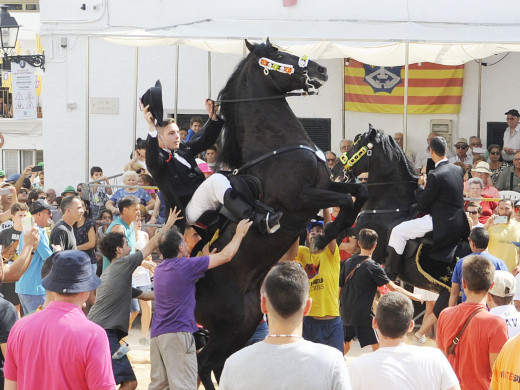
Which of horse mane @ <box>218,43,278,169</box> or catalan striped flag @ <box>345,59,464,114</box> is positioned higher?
catalan striped flag @ <box>345,59,464,114</box>

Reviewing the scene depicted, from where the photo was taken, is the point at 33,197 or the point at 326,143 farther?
the point at 326,143

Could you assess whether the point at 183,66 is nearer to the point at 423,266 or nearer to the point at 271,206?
the point at 423,266

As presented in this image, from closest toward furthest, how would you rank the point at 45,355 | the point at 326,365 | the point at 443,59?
the point at 326,365 < the point at 45,355 < the point at 443,59

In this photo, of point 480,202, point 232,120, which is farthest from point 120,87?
point 232,120

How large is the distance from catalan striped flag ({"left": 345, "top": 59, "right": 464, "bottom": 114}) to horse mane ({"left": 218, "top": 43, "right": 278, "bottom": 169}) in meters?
9.39

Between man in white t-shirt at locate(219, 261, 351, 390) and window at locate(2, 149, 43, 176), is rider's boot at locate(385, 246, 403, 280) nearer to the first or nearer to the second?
man in white t-shirt at locate(219, 261, 351, 390)

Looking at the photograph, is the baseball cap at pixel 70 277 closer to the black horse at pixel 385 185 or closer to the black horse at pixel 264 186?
the black horse at pixel 264 186

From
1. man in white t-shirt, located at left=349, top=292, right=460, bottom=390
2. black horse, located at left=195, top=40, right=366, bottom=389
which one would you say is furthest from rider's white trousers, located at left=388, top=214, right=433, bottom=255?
man in white t-shirt, located at left=349, top=292, right=460, bottom=390

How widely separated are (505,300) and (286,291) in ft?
7.52

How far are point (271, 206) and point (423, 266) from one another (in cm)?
301

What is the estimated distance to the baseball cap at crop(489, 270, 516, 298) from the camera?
5.77 meters

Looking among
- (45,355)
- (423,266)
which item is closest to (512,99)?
(423,266)

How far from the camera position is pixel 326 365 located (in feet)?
12.6

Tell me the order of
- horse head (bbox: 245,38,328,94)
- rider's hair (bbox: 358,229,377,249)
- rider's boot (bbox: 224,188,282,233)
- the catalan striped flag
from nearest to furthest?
rider's boot (bbox: 224,188,282,233) → horse head (bbox: 245,38,328,94) → rider's hair (bbox: 358,229,377,249) → the catalan striped flag
